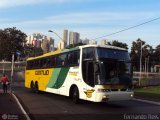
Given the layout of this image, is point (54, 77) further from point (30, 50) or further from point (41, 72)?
point (30, 50)

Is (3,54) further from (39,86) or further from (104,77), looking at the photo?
(104,77)

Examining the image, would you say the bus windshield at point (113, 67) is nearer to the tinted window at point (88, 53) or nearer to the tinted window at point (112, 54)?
the tinted window at point (112, 54)

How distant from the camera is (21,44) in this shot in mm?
89562

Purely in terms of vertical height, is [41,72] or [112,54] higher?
[112,54]

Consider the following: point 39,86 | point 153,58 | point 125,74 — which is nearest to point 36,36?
point 153,58

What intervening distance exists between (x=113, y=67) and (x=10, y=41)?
2682 inches

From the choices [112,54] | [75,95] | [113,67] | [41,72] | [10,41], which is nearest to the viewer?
[113,67]

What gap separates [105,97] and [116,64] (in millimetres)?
1857

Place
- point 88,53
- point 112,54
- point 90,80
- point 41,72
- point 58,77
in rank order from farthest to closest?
point 41,72, point 58,77, point 88,53, point 90,80, point 112,54

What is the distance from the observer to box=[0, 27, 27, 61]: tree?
86125 millimetres

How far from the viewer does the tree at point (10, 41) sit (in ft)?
283

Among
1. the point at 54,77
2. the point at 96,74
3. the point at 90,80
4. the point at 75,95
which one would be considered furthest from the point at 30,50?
the point at 96,74

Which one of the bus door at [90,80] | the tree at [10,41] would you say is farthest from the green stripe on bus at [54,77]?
the tree at [10,41]

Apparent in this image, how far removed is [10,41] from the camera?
85.5m
